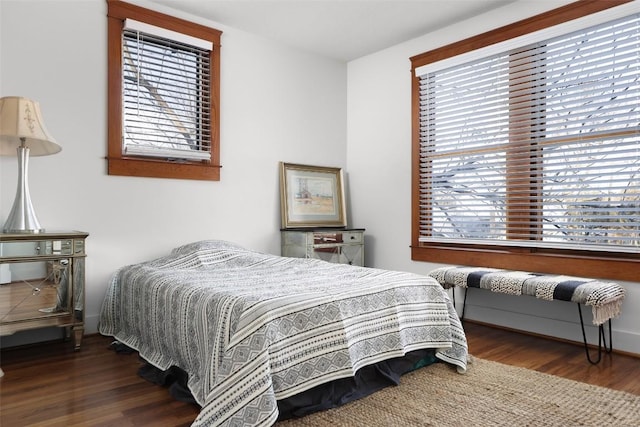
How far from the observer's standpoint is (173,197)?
3.66 meters

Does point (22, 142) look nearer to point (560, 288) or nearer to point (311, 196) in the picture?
point (311, 196)

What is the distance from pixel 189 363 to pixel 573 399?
1.81 meters

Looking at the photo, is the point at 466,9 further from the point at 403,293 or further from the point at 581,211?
the point at 403,293

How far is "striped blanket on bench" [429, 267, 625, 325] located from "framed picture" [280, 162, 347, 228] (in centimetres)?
158

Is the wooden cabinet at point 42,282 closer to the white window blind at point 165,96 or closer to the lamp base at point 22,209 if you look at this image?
the lamp base at point 22,209

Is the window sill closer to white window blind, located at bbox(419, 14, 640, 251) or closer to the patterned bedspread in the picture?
the patterned bedspread

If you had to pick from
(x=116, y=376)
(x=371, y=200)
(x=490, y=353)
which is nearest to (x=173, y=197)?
(x=116, y=376)

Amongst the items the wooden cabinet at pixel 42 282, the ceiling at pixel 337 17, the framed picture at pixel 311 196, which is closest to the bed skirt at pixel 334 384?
the wooden cabinet at pixel 42 282

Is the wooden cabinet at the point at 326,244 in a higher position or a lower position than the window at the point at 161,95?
lower

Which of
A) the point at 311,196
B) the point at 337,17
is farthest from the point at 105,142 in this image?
the point at 337,17

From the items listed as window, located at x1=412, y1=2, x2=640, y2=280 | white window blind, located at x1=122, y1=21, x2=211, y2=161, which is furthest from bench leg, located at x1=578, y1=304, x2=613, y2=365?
white window blind, located at x1=122, y1=21, x2=211, y2=161

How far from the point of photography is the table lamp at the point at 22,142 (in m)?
2.63

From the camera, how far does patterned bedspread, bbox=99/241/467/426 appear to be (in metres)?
1.78

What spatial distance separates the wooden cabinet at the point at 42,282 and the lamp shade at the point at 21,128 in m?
0.57
